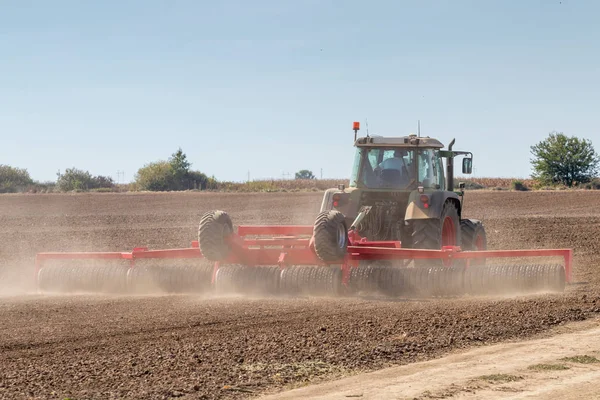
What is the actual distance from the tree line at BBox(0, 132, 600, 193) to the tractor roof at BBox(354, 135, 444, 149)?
48.6 metres

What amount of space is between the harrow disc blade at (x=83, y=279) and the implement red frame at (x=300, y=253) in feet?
0.75

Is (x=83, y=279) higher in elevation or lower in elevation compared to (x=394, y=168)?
lower

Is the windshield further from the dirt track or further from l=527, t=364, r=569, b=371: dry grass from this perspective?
l=527, t=364, r=569, b=371: dry grass

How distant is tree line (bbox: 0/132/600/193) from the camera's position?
62.4m

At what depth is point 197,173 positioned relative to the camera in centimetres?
6625

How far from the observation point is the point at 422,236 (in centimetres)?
A: 1292

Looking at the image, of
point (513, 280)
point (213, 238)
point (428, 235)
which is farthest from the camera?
point (428, 235)

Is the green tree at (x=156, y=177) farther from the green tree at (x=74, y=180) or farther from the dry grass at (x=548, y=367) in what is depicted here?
the dry grass at (x=548, y=367)

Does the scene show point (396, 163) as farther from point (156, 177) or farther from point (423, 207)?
point (156, 177)

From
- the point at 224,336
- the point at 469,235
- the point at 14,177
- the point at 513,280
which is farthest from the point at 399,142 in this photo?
the point at 14,177

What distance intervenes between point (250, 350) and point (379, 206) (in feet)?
19.7

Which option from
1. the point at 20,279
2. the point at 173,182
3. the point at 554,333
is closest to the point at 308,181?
the point at 173,182

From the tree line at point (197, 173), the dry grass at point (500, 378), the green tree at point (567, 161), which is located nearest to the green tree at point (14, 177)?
the tree line at point (197, 173)

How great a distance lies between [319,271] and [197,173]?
2157 inches
